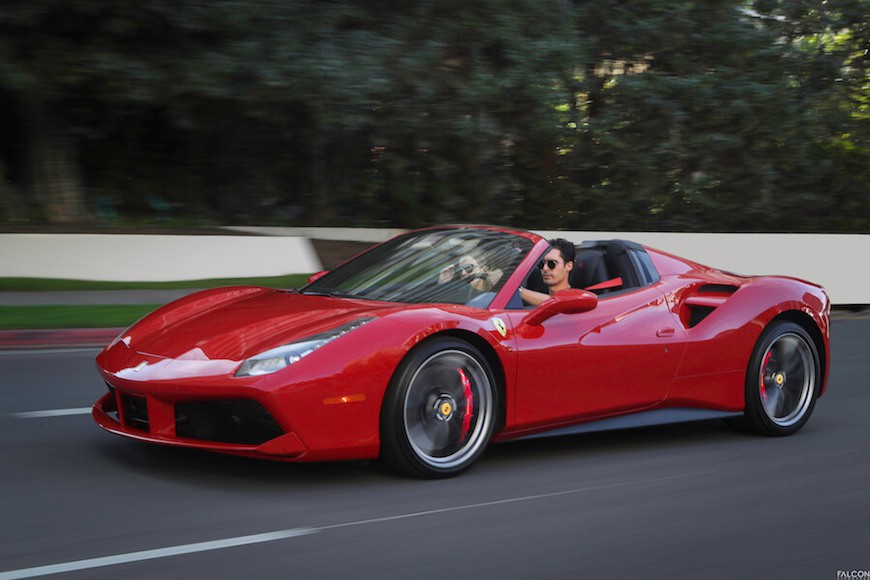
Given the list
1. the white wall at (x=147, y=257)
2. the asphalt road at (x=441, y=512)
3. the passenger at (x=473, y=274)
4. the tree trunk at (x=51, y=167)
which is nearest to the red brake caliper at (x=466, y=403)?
the asphalt road at (x=441, y=512)

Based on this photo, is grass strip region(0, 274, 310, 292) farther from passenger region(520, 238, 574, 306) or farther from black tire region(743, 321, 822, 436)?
black tire region(743, 321, 822, 436)

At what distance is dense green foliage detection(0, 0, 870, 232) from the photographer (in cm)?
1338

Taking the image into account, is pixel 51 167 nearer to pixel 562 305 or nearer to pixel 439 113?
pixel 439 113

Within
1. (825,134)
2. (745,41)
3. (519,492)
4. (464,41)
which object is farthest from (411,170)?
(519,492)

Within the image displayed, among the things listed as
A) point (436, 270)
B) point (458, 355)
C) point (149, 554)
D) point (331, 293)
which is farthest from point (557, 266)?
point (149, 554)

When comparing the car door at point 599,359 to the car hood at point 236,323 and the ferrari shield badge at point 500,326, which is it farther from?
the car hood at point 236,323

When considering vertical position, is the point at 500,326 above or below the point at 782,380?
above

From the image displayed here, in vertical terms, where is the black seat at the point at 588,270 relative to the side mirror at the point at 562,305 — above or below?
above

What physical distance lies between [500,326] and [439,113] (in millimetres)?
11124

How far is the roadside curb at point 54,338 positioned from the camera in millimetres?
9156

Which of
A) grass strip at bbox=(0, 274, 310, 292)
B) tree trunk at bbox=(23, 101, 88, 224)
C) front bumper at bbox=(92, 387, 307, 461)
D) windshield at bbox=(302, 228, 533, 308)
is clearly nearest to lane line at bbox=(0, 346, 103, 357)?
grass strip at bbox=(0, 274, 310, 292)

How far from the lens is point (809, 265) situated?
555 inches

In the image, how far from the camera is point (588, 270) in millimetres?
5926

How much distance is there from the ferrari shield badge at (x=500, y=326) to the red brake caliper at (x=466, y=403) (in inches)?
10.4
